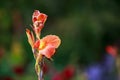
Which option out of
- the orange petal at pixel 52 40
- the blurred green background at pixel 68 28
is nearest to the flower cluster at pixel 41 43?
the orange petal at pixel 52 40

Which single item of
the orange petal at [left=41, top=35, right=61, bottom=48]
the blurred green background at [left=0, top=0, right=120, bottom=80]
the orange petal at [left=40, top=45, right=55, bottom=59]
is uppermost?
the orange petal at [left=41, top=35, right=61, bottom=48]

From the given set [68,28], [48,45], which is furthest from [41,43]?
[68,28]

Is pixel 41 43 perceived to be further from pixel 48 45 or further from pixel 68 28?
pixel 68 28

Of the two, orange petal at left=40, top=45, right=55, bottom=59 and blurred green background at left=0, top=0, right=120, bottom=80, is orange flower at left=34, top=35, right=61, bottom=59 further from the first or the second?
blurred green background at left=0, top=0, right=120, bottom=80

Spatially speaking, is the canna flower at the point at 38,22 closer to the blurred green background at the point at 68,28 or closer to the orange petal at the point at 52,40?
the orange petal at the point at 52,40

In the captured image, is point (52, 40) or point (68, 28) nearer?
point (52, 40)

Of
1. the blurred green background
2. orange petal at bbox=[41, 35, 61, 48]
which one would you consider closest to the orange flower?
orange petal at bbox=[41, 35, 61, 48]
